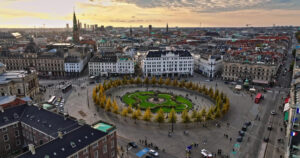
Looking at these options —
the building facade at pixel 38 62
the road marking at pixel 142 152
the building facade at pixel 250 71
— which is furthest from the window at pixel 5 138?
the building facade at pixel 250 71

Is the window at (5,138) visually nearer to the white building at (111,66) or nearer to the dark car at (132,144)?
the dark car at (132,144)

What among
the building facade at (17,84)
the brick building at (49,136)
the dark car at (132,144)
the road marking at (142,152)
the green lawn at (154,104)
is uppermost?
the building facade at (17,84)

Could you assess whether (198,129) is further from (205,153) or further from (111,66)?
(111,66)

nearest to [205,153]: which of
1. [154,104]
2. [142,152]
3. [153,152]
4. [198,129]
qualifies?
[153,152]

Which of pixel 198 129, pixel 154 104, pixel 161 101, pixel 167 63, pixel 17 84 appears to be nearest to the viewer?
pixel 198 129

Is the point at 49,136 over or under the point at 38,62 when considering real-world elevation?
under

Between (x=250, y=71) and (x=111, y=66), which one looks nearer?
(x=250, y=71)

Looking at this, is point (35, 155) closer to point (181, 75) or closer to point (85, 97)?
point (85, 97)
